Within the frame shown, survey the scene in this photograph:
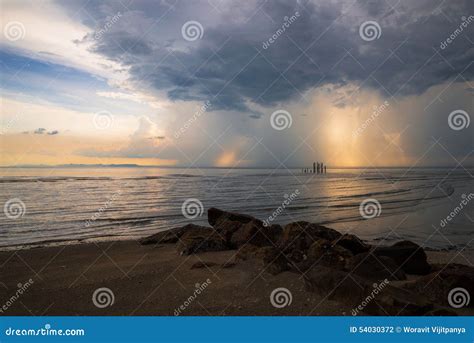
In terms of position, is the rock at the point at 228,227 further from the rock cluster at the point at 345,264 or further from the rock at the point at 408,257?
the rock at the point at 408,257

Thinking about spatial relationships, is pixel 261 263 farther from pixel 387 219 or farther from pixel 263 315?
pixel 387 219

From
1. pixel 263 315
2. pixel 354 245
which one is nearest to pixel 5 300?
pixel 263 315

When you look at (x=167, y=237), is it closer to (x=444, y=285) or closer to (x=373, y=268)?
(x=373, y=268)

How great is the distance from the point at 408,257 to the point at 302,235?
2938mm

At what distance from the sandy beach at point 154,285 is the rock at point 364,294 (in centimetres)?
18

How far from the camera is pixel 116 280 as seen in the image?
28.4ft

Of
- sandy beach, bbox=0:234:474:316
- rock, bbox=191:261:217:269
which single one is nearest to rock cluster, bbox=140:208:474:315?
sandy beach, bbox=0:234:474:316

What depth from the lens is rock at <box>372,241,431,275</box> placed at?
930cm

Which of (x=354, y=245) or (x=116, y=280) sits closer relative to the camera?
(x=116, y=280)

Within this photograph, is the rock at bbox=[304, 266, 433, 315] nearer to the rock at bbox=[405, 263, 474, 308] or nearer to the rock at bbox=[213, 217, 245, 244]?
the rock at bbox=[405, 263, 474, 308]

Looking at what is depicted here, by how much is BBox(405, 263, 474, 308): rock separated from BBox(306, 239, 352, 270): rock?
1.57 m

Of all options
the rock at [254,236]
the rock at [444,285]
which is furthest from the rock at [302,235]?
the rock at [444,285]

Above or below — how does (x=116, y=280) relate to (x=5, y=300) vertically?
above

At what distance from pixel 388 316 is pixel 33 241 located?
15817mm
